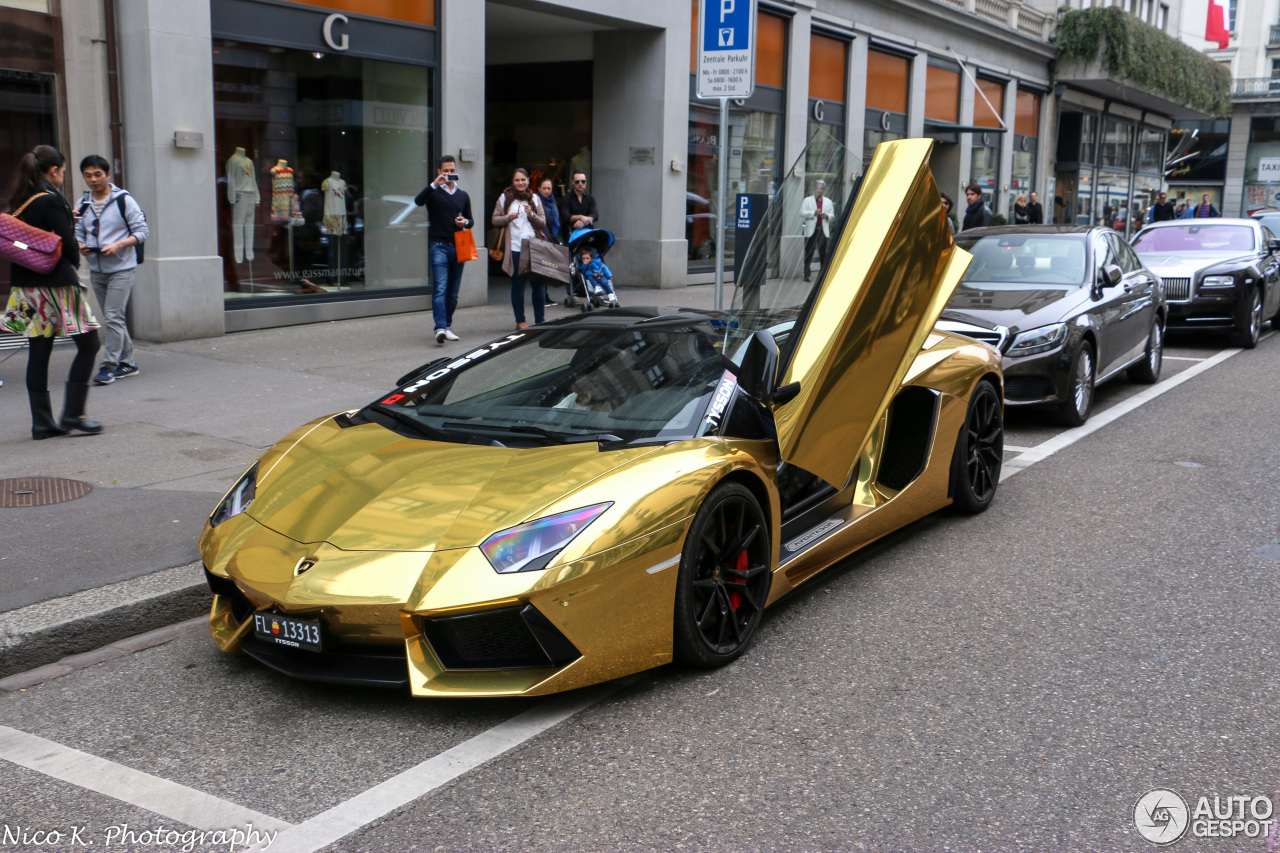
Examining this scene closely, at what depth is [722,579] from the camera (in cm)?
430

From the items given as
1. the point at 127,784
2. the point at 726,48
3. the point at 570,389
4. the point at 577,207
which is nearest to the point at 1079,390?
the point at 726,48

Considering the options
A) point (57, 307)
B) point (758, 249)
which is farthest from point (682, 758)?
point (57, 307)

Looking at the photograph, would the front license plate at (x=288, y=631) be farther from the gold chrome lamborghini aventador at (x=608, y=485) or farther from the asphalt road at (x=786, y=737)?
the asphalt road at (x=786, y=737)

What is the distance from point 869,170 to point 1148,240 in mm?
11805

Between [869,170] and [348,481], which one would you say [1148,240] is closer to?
[869,170]

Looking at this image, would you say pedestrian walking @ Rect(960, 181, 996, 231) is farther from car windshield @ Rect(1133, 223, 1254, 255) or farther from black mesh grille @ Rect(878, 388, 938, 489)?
black mesh grille @ Rect(878, 388, 938, 489)

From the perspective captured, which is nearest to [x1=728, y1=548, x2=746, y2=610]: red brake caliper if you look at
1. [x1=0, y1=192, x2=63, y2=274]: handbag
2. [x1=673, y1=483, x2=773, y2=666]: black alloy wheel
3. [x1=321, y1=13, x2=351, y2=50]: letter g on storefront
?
[x1=673, y1=483, x2=773, y2=666]: black alloy wheel

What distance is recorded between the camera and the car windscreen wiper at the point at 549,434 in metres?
4.43

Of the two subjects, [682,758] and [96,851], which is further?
[682,758]

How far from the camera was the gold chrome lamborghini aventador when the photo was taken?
3.72 metres

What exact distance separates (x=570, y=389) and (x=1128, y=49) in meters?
34.2

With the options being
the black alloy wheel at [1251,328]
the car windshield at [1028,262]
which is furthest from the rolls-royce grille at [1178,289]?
the car windshield at [1028,262]

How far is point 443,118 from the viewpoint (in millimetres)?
14672

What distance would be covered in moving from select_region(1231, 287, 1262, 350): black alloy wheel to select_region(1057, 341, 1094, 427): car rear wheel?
628 centimetres
